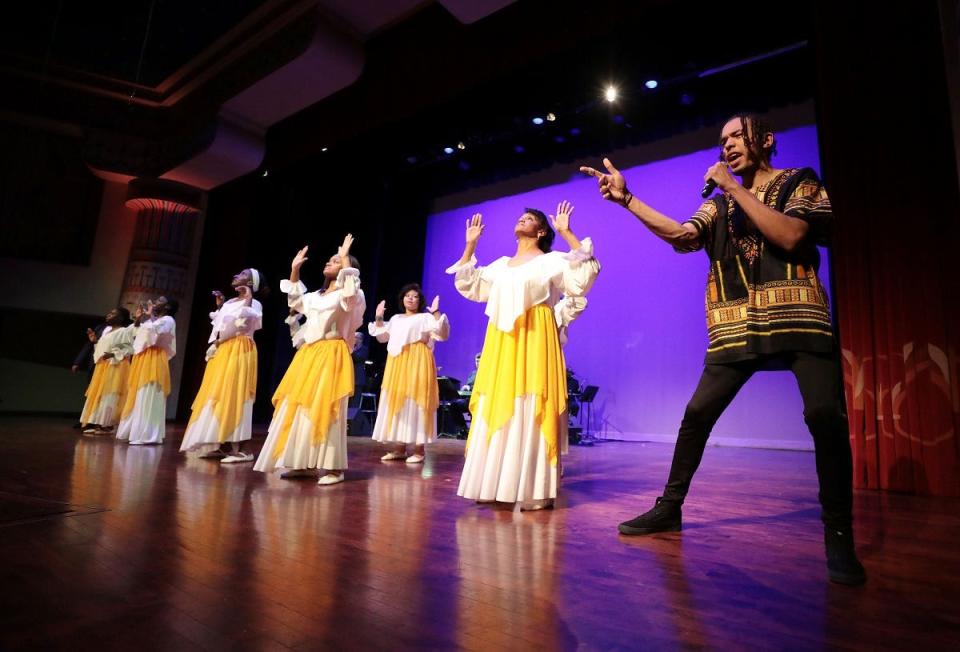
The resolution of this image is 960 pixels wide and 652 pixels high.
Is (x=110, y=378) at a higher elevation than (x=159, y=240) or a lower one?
lower

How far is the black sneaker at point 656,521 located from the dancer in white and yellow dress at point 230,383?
3.05m

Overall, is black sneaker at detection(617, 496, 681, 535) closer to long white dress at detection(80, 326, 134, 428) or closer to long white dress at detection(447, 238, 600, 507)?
long white dress at detection(447, 238, 600, 507)

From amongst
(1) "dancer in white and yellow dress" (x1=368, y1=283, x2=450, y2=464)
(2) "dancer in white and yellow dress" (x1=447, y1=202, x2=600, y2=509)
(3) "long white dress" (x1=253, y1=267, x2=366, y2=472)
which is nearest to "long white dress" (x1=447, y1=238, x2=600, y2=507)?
(2) "dancer in white and yellow dress" (x1=447, y1=202, x2=600, y2=509)

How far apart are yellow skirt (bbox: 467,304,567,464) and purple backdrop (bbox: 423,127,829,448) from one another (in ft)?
19.0

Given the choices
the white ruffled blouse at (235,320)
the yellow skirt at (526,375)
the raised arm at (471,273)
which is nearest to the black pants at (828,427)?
the yellow skirt at (526,375)

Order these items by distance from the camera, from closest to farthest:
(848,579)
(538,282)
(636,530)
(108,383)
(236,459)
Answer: (848,579) → (636,530) → (538,282) → (236,459) → (108,383)

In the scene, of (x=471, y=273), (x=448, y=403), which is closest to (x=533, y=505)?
(x=471, y=273)

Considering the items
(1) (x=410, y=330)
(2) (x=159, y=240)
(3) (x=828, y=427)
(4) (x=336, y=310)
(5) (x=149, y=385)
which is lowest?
(3) (x=828, y=427)

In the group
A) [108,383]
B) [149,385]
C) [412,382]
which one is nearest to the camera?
[412,382]

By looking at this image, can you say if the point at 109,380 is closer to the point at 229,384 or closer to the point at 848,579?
the point at 229,384

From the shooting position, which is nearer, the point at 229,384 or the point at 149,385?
the point at 229,384

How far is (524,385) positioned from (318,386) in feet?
4.34

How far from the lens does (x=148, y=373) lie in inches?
221

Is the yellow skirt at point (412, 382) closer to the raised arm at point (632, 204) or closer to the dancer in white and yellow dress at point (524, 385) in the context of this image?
the dancer in white and yellow dress at point (524, 385)
